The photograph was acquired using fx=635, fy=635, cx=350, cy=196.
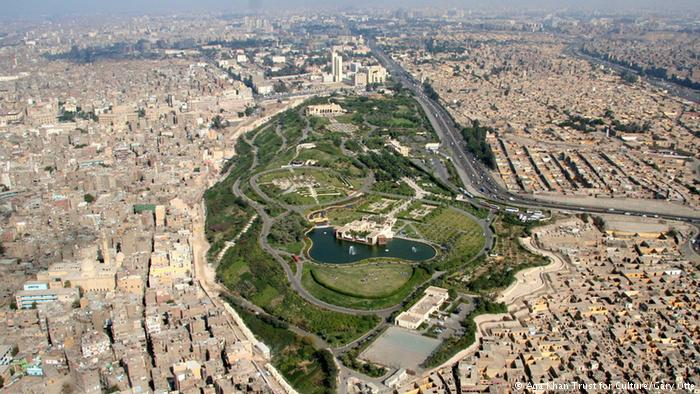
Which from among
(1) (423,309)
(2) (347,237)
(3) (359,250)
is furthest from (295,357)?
(2) (347,237)

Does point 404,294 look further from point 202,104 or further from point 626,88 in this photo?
point 626,88

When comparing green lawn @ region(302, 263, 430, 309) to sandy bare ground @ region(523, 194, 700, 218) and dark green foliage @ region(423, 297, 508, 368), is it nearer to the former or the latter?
dark green foliage @ region(423, 297, 508, 368)

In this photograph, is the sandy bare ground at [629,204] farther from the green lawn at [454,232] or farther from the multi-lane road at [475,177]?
the green lawn at [454,232]

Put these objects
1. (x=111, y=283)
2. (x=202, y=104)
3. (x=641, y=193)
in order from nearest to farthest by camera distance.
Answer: (x=111, y=283) < (x=641, y=193) < (x=202, y=104)

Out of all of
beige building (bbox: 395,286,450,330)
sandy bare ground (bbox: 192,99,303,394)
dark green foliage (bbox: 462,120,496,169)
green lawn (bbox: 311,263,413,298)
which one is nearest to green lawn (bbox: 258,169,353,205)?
sandy bare ground (bbox: 192,99,303,394)

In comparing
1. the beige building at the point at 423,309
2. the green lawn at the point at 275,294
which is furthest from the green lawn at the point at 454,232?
the green lawn at the point at 275,294

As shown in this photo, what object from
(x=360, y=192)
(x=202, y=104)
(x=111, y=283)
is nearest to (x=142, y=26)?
(x=202, y=104)
